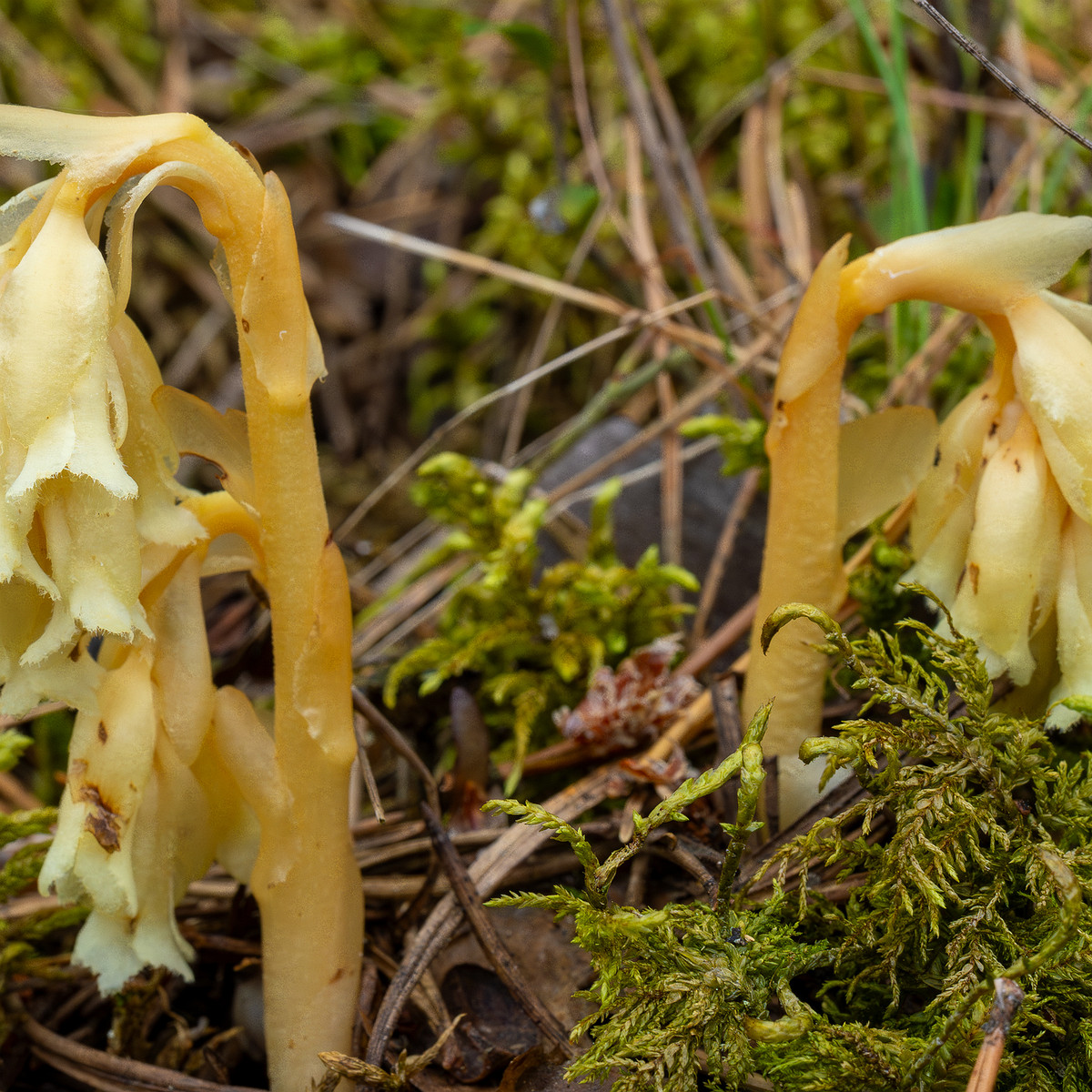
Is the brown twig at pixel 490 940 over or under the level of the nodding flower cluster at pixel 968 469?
under

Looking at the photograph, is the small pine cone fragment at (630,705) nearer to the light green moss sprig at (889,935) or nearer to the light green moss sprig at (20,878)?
the light green moss sprig at (889,935)

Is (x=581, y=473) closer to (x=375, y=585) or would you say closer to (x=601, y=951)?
(x=375, y=585)

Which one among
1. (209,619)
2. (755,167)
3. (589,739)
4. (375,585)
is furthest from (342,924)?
(755,167)

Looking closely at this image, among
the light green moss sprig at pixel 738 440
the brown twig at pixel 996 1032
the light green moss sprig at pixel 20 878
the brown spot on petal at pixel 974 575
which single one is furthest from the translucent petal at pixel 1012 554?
the light green moss sprig at pixel 20 878

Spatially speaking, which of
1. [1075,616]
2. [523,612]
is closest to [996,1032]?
[1075,616]

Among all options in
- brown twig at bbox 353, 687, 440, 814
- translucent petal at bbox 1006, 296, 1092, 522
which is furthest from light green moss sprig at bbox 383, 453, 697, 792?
translucent petal at bbox 1006, 296, 1092, 522

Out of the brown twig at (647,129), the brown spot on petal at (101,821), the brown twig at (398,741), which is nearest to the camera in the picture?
the brown spot on petal at (101,821)
